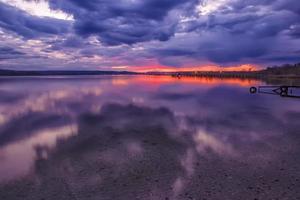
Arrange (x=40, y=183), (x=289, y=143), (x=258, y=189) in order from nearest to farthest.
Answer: (x=258, y=189) < (x=40, y=183) < (x=289, y=143)

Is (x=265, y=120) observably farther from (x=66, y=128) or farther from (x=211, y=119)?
(x=66, y=128)

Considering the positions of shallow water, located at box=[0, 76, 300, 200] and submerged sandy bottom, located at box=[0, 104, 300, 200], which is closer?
submerged sandy bottom, located at box=[0, 104, 300, 200]

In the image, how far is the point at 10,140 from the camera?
14.1 metres

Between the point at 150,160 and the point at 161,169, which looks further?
the point at 150,160

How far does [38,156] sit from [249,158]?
10228 millimetres

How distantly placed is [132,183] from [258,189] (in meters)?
4.49

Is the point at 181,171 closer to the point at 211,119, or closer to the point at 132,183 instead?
the point at 132,183

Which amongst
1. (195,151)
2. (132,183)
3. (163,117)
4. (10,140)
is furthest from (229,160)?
(10,140)

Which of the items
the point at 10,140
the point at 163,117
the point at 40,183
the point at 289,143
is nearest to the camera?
the point at 40,183

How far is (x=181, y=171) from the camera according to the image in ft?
31.3

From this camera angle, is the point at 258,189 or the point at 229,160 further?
the point at 229,160

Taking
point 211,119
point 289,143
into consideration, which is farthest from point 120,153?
point 211,119


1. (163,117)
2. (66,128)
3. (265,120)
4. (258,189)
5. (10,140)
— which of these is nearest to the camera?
(258,189)

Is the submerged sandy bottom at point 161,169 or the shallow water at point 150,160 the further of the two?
the shallow water at point 150,160
